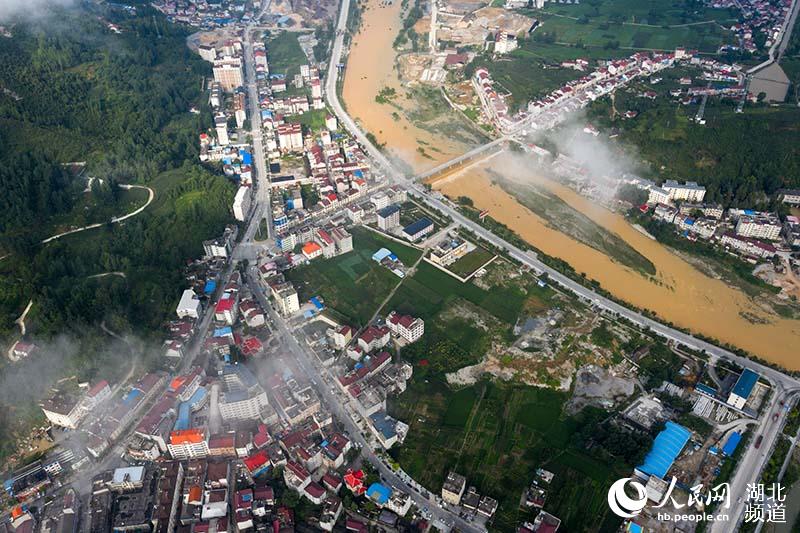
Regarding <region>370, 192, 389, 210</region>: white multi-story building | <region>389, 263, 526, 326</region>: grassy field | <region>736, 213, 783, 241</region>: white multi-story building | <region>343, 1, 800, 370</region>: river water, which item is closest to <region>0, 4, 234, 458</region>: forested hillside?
<region>370, 192, 389, 210</region>: white multi-story building

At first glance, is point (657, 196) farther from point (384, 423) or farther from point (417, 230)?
point (384, 423)

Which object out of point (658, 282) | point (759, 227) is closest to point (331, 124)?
point (658, 282)

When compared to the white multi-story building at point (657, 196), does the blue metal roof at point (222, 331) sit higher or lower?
lower

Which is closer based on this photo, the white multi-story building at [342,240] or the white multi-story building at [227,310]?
the white multi-story building at [227,310]

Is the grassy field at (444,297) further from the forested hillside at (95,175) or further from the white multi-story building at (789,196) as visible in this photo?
the white multi-story building at (789,196)

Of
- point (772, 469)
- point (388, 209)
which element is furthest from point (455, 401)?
point (388, 209)

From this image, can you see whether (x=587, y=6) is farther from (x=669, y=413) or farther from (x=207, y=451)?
(x=207, y=451)

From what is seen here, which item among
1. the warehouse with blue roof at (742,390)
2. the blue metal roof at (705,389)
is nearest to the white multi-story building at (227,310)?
the blue metal roof at (705,389)
